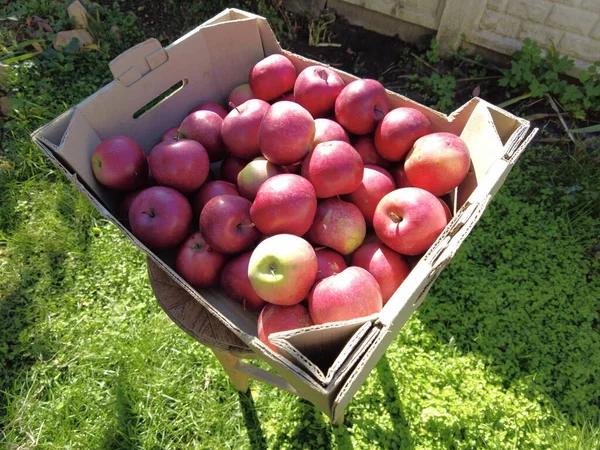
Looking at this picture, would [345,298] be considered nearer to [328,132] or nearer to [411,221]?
[411,221]

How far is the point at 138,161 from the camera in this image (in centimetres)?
158

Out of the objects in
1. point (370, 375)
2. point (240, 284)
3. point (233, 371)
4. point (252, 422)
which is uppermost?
point (240, 284)

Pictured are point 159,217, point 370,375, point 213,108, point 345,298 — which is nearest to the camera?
point 345,298

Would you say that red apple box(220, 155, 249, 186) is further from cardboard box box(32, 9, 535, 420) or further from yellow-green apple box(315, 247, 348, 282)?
yellow-green apple box(315, 247, 348, 282)

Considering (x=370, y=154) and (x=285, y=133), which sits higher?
(x=285, y=133)

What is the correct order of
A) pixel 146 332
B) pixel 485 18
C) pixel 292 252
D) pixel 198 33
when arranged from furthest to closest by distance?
pixel 485 18, pixel 146 332, pixel 198 33, pixel 292 252

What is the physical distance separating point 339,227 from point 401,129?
0.40m

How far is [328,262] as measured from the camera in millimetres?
1400

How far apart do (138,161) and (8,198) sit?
1.89 metres

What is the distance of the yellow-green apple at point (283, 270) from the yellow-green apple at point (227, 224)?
14cm

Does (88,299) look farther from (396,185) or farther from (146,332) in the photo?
(396,185)

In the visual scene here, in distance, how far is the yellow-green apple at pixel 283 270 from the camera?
1261mm

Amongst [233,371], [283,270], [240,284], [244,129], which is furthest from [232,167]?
[233,371]

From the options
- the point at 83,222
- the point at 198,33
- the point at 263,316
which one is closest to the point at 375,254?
the point at 263,316
